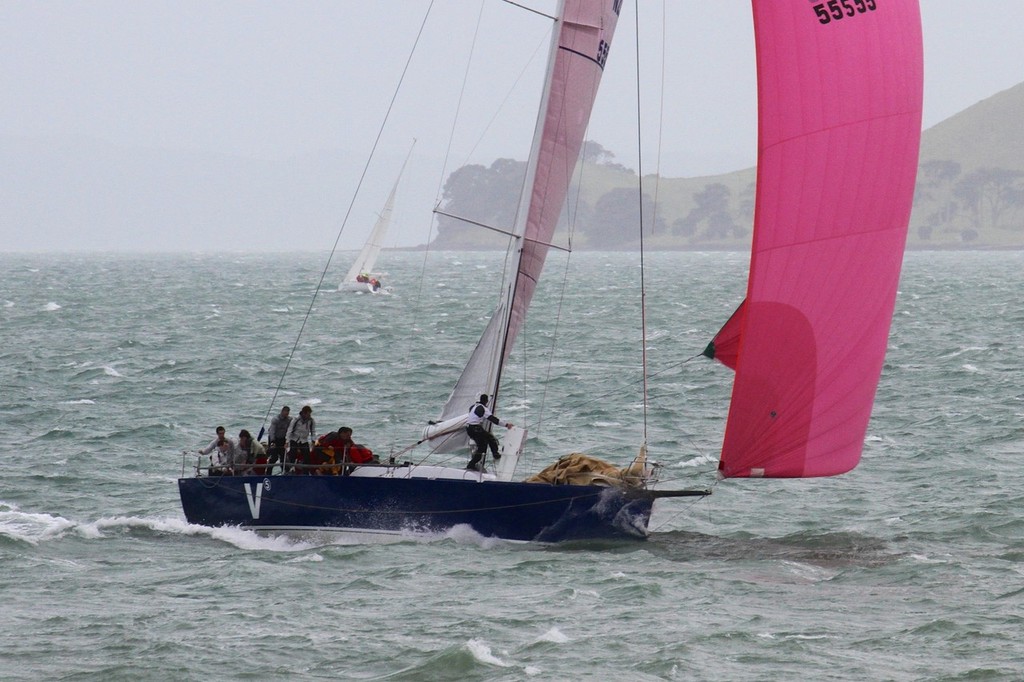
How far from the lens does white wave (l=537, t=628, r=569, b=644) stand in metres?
15.5

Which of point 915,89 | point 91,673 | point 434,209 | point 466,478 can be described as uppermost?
point 915,89

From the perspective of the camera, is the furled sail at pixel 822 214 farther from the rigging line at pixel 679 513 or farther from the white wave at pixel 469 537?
the rigging line at pixel 679 513

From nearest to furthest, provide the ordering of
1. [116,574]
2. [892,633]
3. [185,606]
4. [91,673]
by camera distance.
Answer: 1. [91,673]
2. [892,633]
3. [185,606]
4. [116,574]

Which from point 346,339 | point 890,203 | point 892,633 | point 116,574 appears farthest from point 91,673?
point 346,339

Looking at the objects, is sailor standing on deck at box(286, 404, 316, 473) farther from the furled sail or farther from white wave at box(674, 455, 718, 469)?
white wave at box(674, 455, 718, 469)

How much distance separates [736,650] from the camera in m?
15.2

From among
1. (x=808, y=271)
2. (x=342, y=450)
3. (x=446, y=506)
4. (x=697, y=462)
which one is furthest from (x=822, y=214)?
(x=697, y=462)

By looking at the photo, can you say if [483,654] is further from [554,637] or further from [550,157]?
[550,157]

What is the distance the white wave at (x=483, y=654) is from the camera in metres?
14.8

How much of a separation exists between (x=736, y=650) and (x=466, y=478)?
5.24 m

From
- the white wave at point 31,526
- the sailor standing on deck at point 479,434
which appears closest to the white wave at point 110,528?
the white wave at point 31,526

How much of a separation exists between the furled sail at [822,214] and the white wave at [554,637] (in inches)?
132

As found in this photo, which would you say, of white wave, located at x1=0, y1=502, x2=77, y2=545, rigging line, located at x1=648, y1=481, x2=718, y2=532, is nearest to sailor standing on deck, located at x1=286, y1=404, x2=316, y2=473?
white wave, located at x1=0, y1=502, x2=77, y2=545

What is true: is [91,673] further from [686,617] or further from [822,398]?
[822,398]
